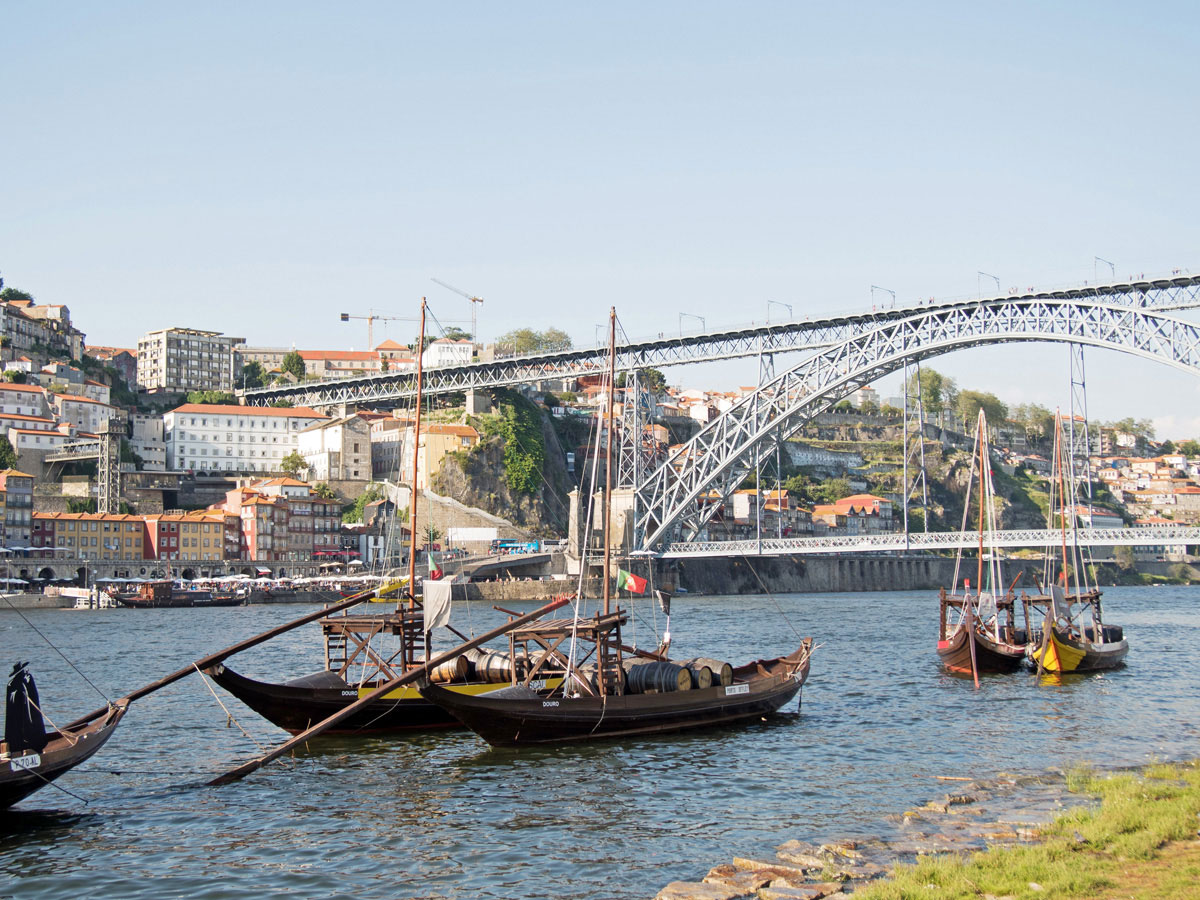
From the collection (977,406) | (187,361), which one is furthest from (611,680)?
(977,406)

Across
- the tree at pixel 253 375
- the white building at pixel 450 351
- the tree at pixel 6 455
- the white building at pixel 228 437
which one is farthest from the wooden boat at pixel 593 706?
the tree at pixel 253 375

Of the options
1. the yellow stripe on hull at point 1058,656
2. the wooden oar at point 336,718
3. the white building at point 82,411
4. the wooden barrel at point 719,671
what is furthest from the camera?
the white building at point 82,411

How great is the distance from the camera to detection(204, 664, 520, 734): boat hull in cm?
2162

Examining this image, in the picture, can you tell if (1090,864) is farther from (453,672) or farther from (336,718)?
(453,672)

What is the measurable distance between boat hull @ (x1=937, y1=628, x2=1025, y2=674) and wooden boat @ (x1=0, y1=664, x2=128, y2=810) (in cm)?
2273

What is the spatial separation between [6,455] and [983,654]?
245ft

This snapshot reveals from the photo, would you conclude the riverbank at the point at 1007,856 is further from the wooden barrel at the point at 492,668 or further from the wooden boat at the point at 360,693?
the wooden boat at the point at 360,693

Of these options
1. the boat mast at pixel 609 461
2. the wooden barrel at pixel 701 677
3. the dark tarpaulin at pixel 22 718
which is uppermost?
the boat mast at pixel 609 461

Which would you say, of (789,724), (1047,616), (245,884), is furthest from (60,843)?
(1047,616)

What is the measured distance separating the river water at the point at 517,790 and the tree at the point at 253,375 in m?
89.8

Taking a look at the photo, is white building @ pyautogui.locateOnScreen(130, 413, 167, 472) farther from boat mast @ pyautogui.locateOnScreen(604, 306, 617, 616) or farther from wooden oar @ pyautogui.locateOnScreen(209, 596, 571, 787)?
wooden oar @ pyautogui.locateOnScreen(209, 596, 571, 787)

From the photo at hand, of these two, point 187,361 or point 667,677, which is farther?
point 187,361

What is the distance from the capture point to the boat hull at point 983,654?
32594 mm

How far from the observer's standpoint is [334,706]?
72.3 ft
